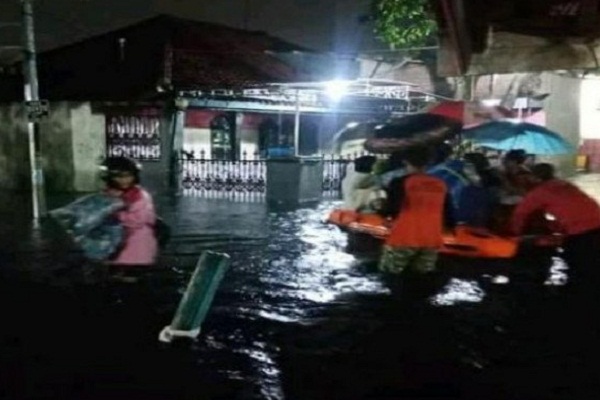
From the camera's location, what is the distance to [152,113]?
2008 centimetres

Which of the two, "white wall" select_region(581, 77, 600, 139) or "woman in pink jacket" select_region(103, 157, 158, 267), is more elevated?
"white wall" select_region(581, 77, 600, 139)

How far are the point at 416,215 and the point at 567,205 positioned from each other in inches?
80.6

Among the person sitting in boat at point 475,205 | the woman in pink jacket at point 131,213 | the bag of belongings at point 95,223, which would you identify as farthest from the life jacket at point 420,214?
the person sitting in boat at point 475,205

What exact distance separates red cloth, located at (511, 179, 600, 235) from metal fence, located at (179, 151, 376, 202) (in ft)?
34.2

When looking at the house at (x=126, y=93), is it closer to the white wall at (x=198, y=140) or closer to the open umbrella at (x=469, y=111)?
the white wall at (x=198, y=140)

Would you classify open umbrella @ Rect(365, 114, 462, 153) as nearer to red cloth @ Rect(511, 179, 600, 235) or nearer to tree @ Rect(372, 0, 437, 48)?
red cloth @ Rect(511, 179, 600, 235)

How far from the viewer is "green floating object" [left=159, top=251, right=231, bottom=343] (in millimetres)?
6055

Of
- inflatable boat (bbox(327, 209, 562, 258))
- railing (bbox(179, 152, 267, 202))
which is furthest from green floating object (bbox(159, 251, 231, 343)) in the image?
railing (bbox(179, 152, 267, 202))

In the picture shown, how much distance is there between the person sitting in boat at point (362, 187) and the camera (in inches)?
419

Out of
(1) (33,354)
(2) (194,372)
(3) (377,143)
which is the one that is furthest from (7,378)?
(3) (377,143)

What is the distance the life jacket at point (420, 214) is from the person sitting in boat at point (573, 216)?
5.67 ft

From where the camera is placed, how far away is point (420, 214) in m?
6.66

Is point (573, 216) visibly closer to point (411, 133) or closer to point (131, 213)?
point (411, 133)

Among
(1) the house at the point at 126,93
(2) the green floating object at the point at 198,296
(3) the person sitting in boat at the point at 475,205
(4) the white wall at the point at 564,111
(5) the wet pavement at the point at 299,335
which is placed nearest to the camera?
(5) the wet pavement at the point at 299,335
